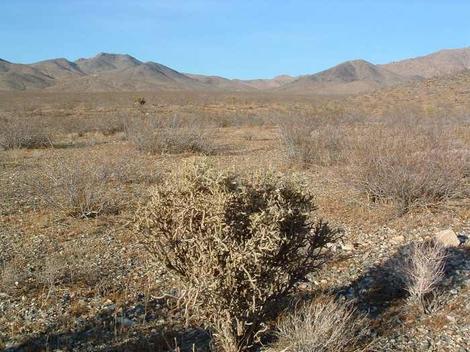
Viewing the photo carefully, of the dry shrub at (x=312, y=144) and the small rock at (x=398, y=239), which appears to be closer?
the small rock at (x=398, y=239)

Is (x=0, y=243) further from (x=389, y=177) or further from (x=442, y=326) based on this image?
(x=389, y=177)

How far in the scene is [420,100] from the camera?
119ft

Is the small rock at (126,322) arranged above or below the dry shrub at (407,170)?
below

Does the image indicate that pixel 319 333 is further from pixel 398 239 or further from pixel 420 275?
pixel 398 239

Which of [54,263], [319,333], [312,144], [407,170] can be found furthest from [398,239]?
[312,144]

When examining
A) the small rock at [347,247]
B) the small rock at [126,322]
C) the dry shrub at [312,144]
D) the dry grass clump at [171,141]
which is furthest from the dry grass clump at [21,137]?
the small rock at [126,322]

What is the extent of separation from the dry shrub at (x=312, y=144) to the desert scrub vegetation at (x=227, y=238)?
9.58 metres

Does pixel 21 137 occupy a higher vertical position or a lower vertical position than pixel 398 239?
higher

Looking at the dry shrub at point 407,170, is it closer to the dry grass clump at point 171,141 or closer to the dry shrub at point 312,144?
the dry shrub at point 312,144

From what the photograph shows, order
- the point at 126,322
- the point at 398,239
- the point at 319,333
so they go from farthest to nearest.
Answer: the point at 398,239 < the point at 126,322 < the point at 319,333

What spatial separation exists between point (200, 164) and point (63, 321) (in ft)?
7.35

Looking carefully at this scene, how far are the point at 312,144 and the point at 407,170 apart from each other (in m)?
5.85

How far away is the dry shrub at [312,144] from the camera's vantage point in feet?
44.7

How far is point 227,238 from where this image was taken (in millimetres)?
3381
